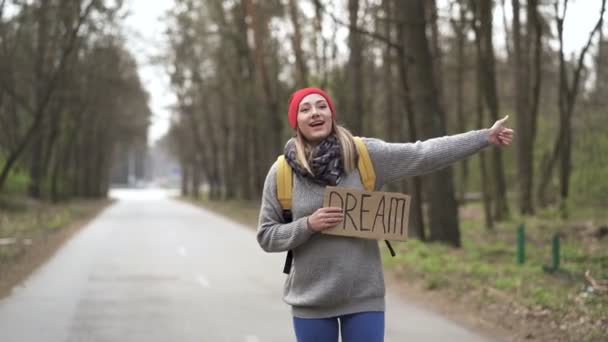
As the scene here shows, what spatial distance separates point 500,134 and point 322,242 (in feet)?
3.29

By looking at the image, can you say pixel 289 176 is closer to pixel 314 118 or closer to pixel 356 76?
pixel 314 118

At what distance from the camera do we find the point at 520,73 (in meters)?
27.5

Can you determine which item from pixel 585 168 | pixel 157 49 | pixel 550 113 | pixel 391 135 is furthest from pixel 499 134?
pixel 157 49

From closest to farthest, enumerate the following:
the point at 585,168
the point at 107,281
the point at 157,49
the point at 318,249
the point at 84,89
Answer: the point at 318,249, the point at 107,281, the point at 585,168, the point at 84,89, the point at 157,49

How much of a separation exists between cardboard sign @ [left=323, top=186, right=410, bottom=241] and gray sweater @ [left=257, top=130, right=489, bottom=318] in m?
0.06

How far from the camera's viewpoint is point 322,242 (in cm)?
420

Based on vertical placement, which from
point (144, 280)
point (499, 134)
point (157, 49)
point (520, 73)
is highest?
point (157, 49)

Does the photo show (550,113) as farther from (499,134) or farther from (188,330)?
(499,134)

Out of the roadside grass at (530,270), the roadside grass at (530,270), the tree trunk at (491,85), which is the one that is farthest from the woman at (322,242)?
the tree trunk at (491,85)

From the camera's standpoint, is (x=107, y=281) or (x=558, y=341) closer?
(x=558, y=341)

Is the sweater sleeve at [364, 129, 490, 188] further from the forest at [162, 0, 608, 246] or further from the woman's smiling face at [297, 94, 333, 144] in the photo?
the forest at [162, 0, 608, 246]

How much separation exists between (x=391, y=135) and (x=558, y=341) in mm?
24088

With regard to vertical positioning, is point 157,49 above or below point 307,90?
above

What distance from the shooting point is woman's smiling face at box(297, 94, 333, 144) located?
13.8 feet
